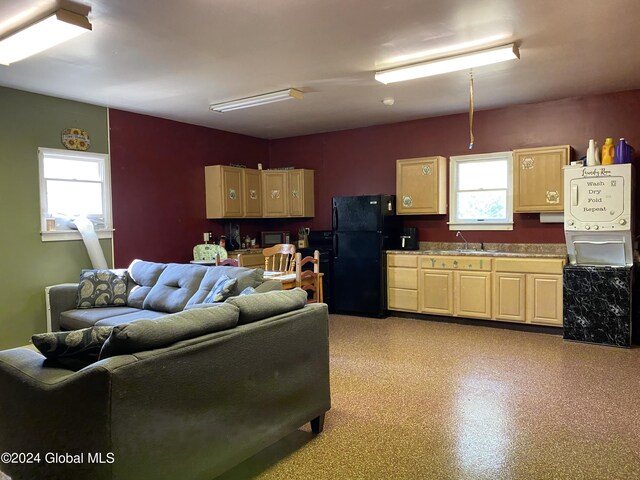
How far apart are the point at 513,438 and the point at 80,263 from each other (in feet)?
15.1

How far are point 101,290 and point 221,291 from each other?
1699 millimetres

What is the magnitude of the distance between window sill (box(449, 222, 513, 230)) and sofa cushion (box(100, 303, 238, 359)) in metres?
4.36

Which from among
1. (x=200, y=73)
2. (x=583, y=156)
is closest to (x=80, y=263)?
Result: (x=200, y=73)

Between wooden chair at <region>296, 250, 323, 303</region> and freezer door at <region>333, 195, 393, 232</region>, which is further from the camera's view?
freezer door at <region>333, 195, 393, 232</region>

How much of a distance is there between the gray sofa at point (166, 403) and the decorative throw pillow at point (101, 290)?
2.37 metres

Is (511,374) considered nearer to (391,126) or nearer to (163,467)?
(163,467)

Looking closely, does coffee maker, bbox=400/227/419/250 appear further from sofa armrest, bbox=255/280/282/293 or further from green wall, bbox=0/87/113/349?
green wall, bbox=0/87/113/349

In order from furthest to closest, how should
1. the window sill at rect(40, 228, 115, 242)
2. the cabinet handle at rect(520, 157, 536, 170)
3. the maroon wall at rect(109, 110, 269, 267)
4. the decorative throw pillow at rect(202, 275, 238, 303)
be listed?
the maroon wall at rect(109, 110, 269, 267), the cabinet handle at rect(520, 157, 536, 170), the window sill at rect(40, 228, 115, 242), the decorative throw pillow at rect(202, 275, 238, 303)

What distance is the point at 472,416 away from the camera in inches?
121

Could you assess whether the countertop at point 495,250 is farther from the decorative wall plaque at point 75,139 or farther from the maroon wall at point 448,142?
the decorative wall plaque at point 75,139

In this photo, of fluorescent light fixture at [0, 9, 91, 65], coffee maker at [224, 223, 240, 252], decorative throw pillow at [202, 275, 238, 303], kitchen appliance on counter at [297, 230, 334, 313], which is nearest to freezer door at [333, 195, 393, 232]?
kitchen appliance on counter at [297, 230, 334, 313]

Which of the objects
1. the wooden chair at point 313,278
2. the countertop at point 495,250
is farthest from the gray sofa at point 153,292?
the countertop at point 495,250

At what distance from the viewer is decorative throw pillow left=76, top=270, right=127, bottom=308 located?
14.4 feet

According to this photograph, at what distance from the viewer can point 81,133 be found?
16.8 ft
